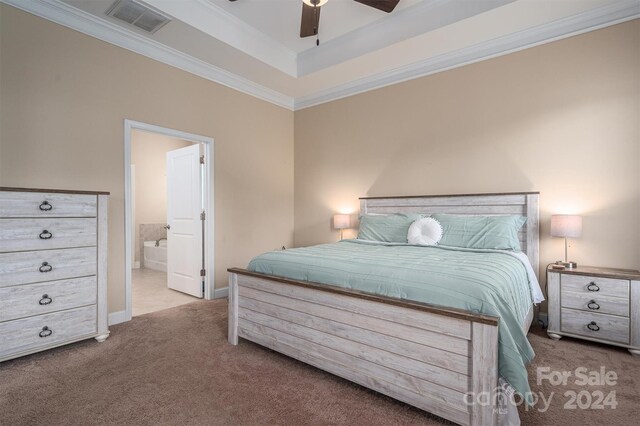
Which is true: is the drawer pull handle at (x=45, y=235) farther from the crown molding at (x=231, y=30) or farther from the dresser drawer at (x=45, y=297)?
the crown molding at (x=231, y=30)

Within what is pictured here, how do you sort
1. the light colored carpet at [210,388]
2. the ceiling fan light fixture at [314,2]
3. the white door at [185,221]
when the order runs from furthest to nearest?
the white door at [185,221] → the ceiling fan light fixture at [314,2] → the light colored carpet at [210,388]

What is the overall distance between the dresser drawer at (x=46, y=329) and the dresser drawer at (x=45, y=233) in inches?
20.4

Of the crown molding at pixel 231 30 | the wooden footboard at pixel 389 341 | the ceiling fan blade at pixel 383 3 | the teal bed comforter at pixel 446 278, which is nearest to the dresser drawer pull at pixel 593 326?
the teal bed comforter at pixel 446 278

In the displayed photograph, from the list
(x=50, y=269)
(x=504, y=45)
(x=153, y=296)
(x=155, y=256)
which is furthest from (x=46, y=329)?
(x=504, y=45)

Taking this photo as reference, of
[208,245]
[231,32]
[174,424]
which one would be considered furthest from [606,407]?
[231,32]

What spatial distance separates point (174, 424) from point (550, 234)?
3.33 meters

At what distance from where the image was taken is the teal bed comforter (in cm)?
146

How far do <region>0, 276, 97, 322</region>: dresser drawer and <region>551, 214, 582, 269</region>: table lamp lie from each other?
3922 millimetres

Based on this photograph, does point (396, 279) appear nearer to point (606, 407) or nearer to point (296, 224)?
point (606, 407)

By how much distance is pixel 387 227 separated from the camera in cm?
350

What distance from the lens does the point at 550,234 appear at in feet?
9.60

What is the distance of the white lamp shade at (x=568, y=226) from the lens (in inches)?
104

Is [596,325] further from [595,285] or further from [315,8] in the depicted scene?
[315,8]

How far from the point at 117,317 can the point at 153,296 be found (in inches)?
42.2
